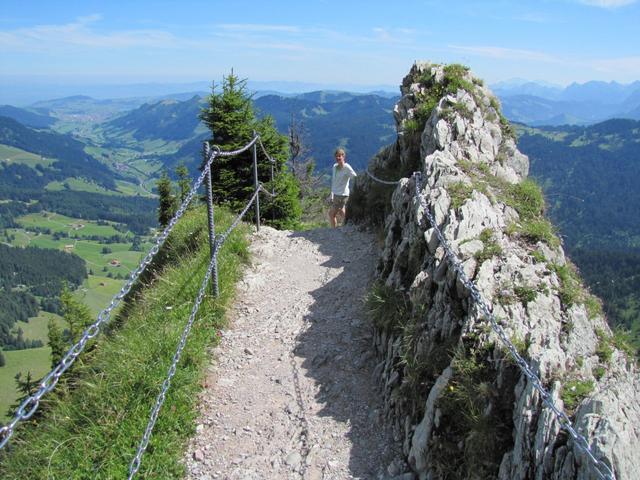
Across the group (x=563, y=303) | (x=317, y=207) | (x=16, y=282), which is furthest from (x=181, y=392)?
(x=16, y=282)

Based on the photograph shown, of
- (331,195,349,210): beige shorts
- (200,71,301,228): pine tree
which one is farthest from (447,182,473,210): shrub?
(200,71,301,228): pine tree

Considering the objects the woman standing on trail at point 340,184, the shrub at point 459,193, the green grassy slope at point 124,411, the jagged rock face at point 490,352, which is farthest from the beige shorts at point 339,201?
the green grassy slope at point 124,411

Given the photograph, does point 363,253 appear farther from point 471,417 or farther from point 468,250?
point 471,417

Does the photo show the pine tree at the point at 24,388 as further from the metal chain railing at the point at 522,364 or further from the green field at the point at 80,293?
the green field at the point at 80,293

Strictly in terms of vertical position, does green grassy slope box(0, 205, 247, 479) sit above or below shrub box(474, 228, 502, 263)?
below

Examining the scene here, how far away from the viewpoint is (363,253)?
1179 centimetres

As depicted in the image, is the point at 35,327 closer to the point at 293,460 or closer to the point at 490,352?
the point at 293,460

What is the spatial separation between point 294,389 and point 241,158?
1424cm

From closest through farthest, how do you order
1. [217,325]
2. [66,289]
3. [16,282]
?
[217,325], [66,289], [16,282]

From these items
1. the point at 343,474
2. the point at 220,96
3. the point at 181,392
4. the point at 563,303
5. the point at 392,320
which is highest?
the point at 220,96

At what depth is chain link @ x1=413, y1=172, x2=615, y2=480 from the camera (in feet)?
11.5

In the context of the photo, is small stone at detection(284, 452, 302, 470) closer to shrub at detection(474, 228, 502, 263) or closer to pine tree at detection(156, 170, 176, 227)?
shrub at detection(474, 228, 502, 263)

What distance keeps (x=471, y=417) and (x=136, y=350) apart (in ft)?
14.7

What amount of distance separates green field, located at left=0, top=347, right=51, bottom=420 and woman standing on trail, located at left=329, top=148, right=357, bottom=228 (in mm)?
95545
